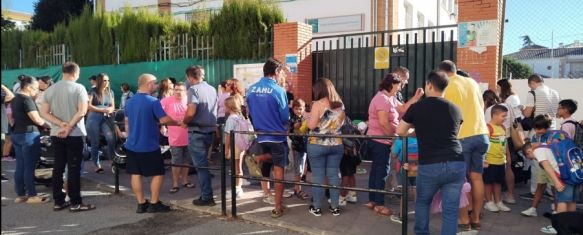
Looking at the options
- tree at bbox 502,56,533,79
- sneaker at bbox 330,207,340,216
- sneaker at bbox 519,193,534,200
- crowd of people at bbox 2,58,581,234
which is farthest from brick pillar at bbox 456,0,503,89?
sneaker at bbox 330,207,340,216

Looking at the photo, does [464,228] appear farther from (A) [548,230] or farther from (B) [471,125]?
(B) [471,125]

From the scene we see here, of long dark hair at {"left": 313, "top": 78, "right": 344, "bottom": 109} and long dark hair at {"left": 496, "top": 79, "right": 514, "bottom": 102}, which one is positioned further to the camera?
long dark hair at {"left": 496, "top": 79, "right": 514, "bottom": 102}

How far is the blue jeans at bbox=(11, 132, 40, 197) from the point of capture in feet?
21.1

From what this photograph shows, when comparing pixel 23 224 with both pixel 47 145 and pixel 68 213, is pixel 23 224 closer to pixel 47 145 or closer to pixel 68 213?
pixel 68 213

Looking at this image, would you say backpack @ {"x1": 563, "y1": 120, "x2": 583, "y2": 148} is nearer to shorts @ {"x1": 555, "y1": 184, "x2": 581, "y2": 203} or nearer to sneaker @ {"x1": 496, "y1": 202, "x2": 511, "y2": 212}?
shorts @ {"x1": 555, "y1": 184, "x2": 581, "y2": 203}

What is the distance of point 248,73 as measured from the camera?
10766 mm

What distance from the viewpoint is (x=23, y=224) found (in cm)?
549

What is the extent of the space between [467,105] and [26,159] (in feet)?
18.4

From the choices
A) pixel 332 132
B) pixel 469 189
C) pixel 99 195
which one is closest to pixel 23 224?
pixel 99 195

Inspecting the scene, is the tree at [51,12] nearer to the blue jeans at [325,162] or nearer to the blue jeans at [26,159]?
the blue jeans at [26,159]

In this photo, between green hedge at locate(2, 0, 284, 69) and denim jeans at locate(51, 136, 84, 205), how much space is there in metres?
5.16

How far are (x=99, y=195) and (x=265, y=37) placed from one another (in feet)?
18.5

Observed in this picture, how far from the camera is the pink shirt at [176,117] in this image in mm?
6902

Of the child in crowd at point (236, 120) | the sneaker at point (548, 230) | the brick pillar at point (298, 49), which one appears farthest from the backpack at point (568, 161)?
the brick pillar at point (298, 49)
